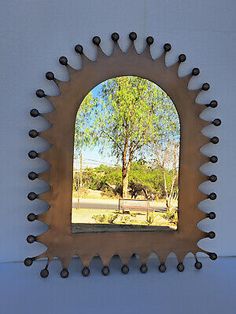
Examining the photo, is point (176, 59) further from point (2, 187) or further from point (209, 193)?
point (2, 187)

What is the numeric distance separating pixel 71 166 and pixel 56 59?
387 millimetres

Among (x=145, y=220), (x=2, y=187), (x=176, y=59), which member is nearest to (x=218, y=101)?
(x=176, y=59)

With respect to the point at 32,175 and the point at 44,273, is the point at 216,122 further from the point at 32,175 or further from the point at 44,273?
the point at 44,273

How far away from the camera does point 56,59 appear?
130cm

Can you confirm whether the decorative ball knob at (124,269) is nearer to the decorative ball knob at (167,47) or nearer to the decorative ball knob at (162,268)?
the decorative ball knob at (162,268)

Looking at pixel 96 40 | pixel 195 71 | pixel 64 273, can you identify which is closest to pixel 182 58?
pixel 195 71

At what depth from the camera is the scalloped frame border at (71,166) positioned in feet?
3.93

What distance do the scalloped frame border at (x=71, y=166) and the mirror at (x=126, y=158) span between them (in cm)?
3

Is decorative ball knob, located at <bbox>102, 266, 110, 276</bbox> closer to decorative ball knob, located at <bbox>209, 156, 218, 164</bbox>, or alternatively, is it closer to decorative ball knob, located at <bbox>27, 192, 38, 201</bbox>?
decorative ball knob, located at <bbox>27, 192, 38, 201</bbox>

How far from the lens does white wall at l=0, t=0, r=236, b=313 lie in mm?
1277

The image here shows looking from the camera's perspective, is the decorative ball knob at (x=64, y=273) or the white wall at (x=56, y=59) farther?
the white wall at (x=56, y=59)

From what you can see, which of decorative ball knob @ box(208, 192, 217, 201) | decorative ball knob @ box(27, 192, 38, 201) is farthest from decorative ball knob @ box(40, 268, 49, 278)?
decorative ball knob @ box(208, 192, 217, 201)

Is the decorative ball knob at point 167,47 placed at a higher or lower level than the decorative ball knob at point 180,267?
higher

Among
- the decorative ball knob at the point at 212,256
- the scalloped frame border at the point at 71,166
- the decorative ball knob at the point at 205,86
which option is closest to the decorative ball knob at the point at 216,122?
the scalloped frame border at the point at 71,166
